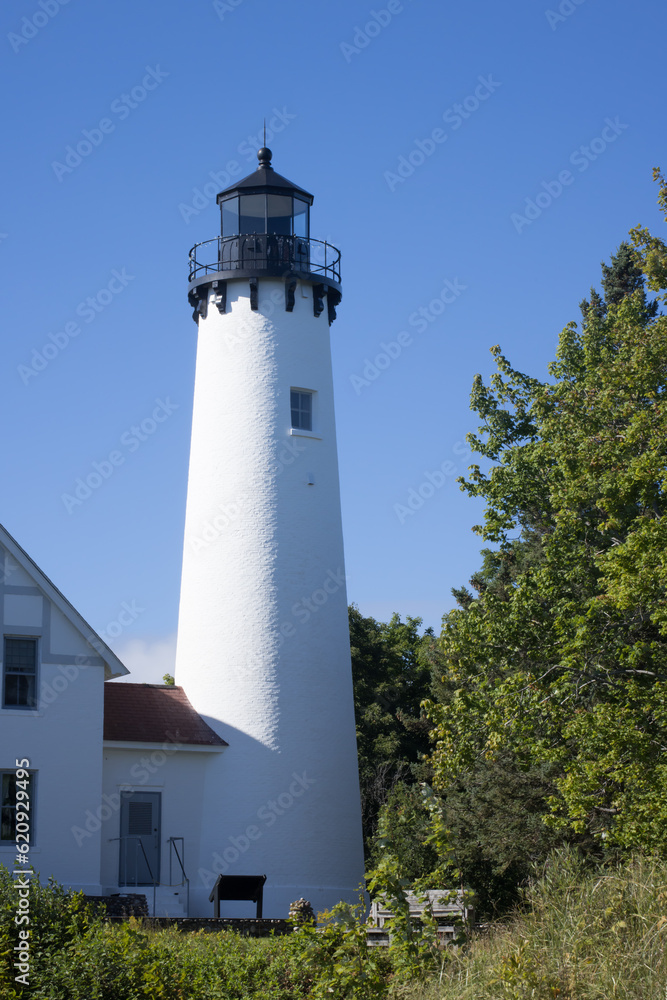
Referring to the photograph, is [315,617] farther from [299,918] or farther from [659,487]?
[299,918]

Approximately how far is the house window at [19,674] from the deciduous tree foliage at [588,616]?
8.73 meters

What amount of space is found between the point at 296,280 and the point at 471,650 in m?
12.1

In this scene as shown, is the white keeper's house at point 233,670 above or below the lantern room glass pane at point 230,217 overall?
below

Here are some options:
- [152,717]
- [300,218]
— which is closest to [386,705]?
[152,717]

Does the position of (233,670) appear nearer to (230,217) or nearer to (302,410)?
(302,410)

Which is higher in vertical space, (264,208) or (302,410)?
(264,208)

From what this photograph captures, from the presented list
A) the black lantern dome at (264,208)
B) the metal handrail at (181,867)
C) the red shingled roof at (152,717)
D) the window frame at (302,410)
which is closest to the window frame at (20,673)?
the red shingled roof at (152,717)

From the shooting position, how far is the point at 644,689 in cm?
1795

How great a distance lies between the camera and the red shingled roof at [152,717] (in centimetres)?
2525

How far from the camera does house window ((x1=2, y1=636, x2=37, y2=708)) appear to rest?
23.7 meters

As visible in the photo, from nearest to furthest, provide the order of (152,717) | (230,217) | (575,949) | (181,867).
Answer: (575,949) → (181,867) → (152,717) → (230,217)

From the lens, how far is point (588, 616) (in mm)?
18188

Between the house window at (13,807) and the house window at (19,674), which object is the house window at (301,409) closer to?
the house window at (19,674)

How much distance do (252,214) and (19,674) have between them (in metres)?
13.0
